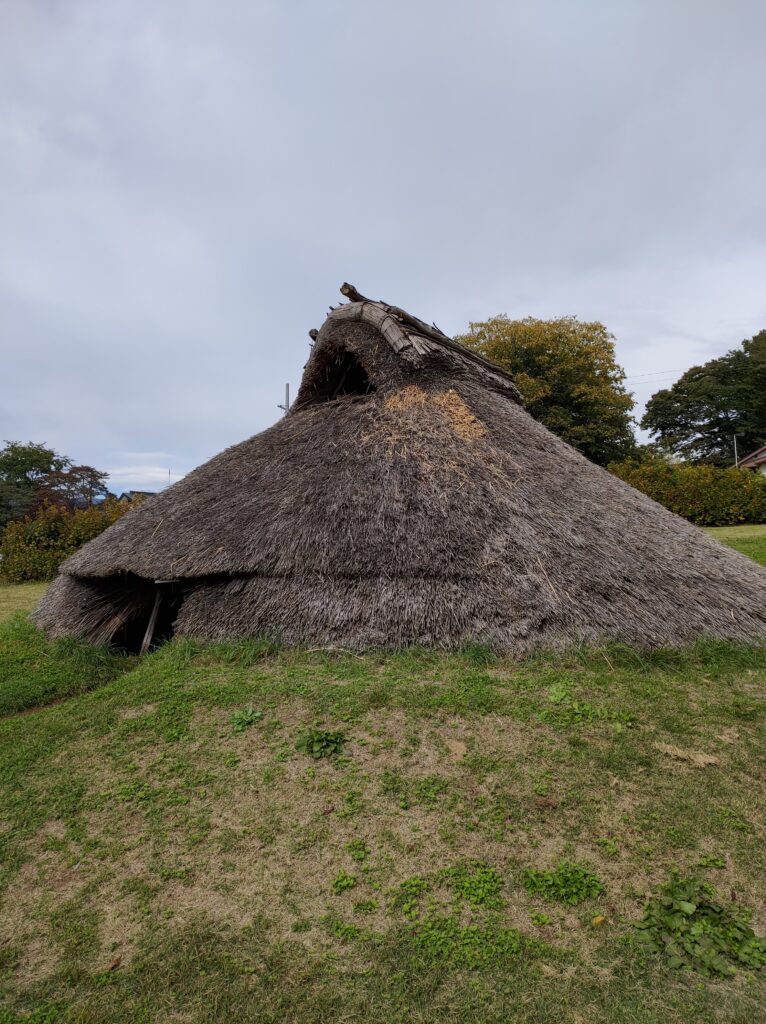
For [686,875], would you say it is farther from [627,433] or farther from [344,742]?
[627,433]

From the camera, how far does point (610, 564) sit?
5.34 m

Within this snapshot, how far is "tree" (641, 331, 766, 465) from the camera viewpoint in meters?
35.9

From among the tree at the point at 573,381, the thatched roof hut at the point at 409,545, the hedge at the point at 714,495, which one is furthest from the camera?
the tree at the point at 573,381

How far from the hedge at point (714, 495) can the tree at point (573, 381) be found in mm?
8365

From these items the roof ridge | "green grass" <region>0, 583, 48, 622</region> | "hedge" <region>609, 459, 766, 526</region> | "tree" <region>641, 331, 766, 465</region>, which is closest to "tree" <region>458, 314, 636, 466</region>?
"hedge" <region>609, 459, 766, 526</region>

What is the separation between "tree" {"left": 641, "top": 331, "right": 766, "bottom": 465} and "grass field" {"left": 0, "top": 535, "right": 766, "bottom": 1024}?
125 feet

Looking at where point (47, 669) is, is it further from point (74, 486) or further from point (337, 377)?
point (74, 486)

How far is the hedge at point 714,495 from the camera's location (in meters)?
16.8

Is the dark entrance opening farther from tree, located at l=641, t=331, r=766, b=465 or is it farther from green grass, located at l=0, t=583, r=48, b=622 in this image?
tree, located at l=641, t=331, r=766, b=465

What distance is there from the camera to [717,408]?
3709 cm

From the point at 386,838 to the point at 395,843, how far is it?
0.20 ft

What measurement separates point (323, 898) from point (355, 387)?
7766 mm

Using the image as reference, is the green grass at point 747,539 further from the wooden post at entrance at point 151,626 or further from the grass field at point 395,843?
the wooden post at entrance at point 151,626

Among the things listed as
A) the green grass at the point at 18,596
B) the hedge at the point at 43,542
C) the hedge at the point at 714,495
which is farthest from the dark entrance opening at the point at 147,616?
the hedge at the point at 714,495
